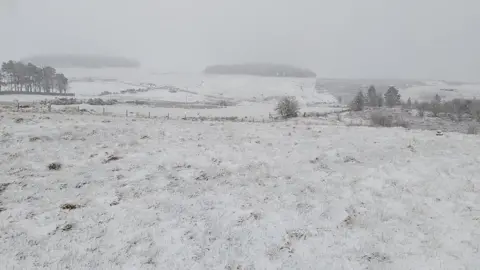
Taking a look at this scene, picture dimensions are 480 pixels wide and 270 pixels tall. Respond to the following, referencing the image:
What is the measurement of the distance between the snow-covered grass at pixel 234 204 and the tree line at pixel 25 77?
336 ft

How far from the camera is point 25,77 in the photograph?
332ft

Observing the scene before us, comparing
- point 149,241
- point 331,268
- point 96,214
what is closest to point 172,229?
point 149,241

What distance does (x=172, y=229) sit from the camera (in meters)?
8.20

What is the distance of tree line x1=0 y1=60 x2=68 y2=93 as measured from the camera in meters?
Result: 95.9

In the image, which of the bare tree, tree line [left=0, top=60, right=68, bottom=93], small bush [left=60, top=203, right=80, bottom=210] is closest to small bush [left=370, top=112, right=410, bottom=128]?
small bush [left=60, top=203, right=80, bottom=210]

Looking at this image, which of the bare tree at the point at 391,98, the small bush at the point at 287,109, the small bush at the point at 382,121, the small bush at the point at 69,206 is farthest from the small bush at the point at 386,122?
the bare tree at the point at 391,98

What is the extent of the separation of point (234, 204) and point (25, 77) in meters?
120

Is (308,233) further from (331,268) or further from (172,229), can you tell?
(172,229)

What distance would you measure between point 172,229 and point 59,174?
6.36 metres

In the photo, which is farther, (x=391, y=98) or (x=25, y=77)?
(x=391, y=98)

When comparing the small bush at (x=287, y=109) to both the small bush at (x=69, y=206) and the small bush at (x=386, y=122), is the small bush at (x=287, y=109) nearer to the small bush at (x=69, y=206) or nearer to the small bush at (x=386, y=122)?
the small bush at (x=386, y=122)

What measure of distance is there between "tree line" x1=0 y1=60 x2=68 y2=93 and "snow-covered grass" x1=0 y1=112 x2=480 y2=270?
103 m

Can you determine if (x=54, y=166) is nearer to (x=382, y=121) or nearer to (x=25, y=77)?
(x=382, y=121)

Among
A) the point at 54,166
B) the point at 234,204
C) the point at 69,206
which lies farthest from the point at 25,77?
the point at 234,204
